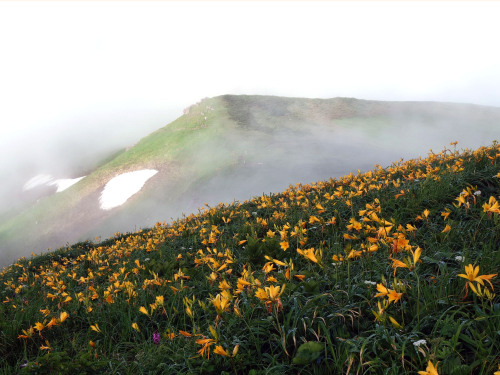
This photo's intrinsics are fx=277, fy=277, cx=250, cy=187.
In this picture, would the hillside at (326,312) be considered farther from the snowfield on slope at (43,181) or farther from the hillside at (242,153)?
Result: the snowfield on slope at (43,181)

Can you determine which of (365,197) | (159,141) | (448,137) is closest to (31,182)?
(159,141)

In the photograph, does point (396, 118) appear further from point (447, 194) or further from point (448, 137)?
point (447, 194)

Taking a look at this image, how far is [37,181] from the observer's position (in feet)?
180

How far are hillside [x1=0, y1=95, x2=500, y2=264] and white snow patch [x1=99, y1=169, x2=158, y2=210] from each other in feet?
2.86

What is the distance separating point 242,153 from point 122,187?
46.9 ft

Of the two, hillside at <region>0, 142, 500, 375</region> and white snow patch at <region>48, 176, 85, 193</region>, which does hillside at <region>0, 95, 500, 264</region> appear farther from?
hillside at <region>0, 142, 500, 375</region>

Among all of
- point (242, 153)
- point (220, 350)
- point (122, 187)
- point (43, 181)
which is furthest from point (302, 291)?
point (43, 181)

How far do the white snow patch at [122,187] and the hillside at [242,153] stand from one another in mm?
872

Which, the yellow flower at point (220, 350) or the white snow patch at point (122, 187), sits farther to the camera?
the white snow patch at point (122, 187)

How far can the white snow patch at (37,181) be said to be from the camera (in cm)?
5266

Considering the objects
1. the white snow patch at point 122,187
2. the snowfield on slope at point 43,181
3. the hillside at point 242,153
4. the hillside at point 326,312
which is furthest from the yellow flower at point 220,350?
the snowfield on slope at point 43,181

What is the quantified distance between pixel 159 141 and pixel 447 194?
130 feet

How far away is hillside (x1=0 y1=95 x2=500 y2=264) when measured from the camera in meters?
26.4

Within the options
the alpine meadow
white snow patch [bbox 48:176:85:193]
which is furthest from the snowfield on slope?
the alpine meadow
